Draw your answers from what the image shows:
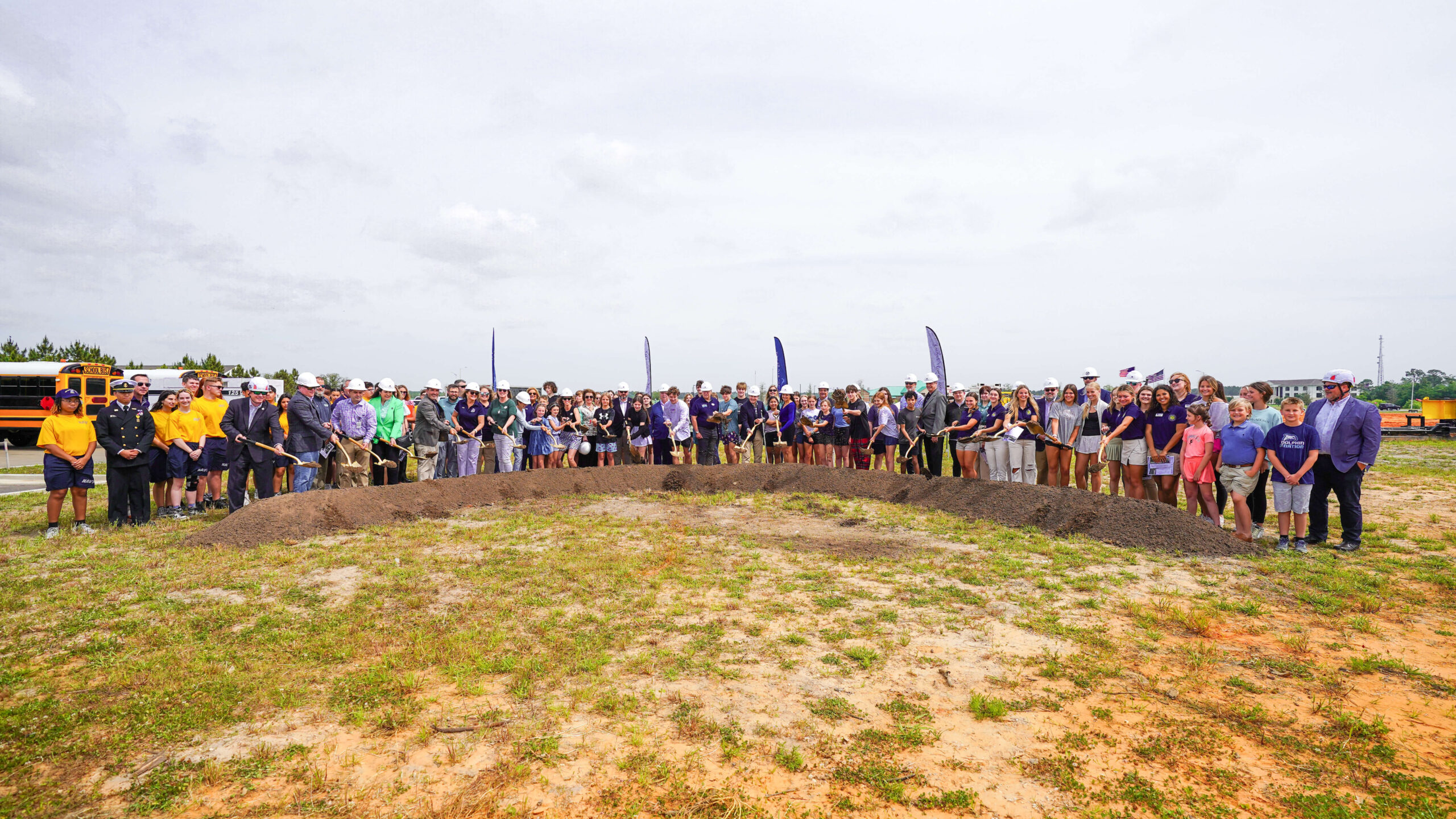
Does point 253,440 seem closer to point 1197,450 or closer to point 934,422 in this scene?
point 934,422

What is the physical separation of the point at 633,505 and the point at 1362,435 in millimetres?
9283

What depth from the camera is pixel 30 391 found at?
2230 centimetres

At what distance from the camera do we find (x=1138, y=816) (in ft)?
9.91

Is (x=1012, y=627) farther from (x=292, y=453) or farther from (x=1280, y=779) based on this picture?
(x=292, y=453)

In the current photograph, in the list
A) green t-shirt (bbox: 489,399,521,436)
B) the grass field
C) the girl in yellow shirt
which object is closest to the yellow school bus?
green t-shirt (bbox: 489,399,521,436)

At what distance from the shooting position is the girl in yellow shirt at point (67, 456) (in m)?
8.20

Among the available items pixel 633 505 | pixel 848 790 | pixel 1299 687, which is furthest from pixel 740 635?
pixel 633 505

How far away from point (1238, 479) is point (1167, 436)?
3.89 feet

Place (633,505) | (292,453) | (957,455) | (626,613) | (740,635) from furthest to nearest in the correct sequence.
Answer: (957,455) → (633,505) → (292,453) → (626,613) → (740,635)

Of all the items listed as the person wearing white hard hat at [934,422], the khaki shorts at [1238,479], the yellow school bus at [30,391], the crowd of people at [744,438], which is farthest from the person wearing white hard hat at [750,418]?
the yellow school bus at [30,391]

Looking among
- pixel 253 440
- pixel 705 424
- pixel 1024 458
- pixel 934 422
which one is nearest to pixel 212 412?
pixel 253 440

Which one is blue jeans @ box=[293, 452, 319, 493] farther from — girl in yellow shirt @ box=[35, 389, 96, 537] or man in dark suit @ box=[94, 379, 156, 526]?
girl in yellow shirt @ box=[35, 389, 96, 537]

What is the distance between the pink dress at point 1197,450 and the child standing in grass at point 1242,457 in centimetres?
16

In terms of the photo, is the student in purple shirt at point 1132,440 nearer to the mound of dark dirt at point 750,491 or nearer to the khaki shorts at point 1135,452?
the khaki shorts at point 1135,452
